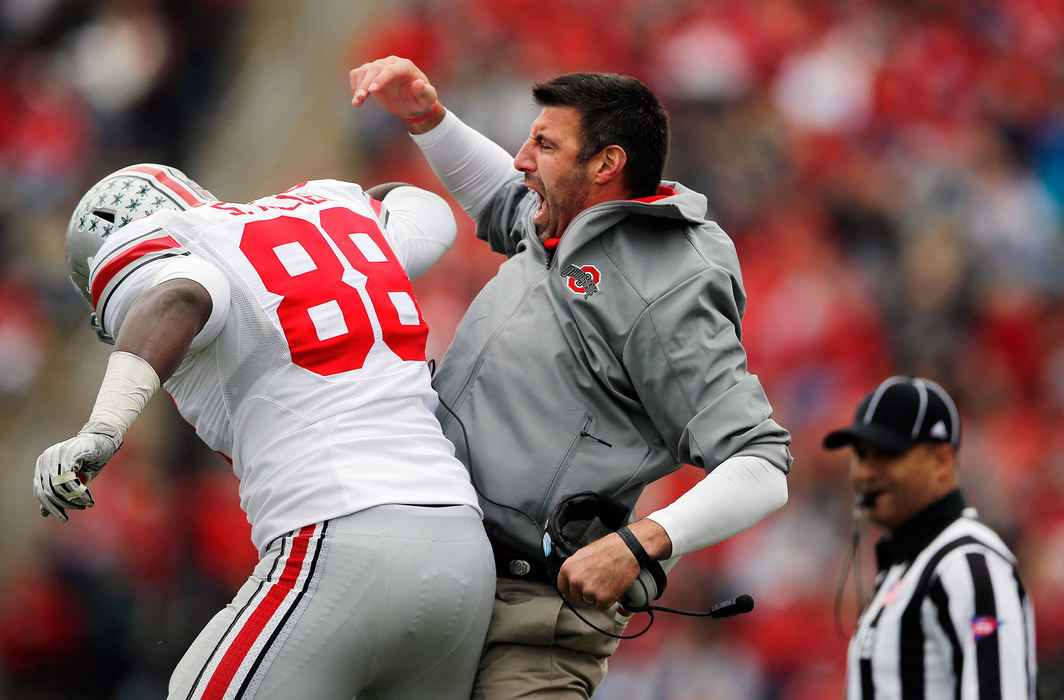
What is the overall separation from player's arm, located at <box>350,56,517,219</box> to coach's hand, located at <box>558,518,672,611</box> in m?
1.23

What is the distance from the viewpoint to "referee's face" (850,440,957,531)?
3.95m

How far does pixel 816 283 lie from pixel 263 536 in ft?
18.6

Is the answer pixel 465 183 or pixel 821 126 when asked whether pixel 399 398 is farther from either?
pixel 821 126

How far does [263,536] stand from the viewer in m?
2.45

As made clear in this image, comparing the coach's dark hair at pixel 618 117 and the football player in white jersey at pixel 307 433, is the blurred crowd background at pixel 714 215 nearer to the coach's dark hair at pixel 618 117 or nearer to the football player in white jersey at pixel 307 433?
the coach's dark hair at pixel 618 117

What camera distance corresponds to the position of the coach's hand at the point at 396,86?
114 inches

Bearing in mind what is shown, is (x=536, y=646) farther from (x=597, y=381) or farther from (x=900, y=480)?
(x=900, y=480)

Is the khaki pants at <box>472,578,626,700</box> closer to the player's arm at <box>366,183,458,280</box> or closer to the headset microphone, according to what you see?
the headset microphone

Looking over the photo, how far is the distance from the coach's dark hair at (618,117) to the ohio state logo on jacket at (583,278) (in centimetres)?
26

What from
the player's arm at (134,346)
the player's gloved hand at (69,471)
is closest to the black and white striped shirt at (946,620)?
the player's arm at (134,346)

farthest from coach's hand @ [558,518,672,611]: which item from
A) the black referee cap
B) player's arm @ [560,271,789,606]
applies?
the black referee cap

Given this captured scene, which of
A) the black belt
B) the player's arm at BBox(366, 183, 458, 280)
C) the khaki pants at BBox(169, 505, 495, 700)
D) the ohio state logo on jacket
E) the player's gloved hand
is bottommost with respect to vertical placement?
the black belt

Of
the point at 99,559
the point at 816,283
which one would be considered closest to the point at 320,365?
the point at 99,559

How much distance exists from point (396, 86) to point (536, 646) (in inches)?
53.3
